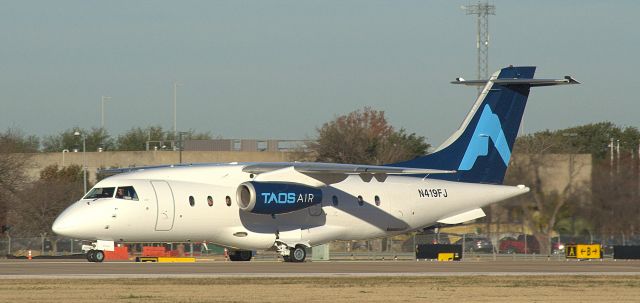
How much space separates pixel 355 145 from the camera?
81.8 m

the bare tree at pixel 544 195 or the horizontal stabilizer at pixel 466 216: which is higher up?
the bare tree at pixel 544 195

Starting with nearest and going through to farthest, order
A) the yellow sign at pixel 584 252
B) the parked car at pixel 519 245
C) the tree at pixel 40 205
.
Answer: the yellow sign at pixel 584 252
the parked car at pixel 519 245
the tree at pixel 40 205

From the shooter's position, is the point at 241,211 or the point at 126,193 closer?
the point at 126,193

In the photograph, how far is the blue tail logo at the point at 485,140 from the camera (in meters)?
49.0

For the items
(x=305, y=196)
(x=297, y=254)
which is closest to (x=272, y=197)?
(x=305, y=196)

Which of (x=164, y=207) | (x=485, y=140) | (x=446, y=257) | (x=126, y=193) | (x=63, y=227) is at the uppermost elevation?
(x=485, y=140)

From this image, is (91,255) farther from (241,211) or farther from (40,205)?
(40,205)

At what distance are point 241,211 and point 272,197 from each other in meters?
1.74

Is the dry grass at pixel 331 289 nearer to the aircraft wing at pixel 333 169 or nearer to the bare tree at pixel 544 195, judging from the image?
the aircraft wing at pixel 333 169

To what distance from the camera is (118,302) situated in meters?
25.3

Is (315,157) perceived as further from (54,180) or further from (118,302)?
(118,302)

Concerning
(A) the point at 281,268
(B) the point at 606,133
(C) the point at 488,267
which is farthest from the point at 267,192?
(B) the point at 606,133

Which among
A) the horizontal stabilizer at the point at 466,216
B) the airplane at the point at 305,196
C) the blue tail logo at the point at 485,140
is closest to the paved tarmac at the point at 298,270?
the airplane at the point at 305,196

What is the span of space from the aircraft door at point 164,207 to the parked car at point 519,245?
845 inches
